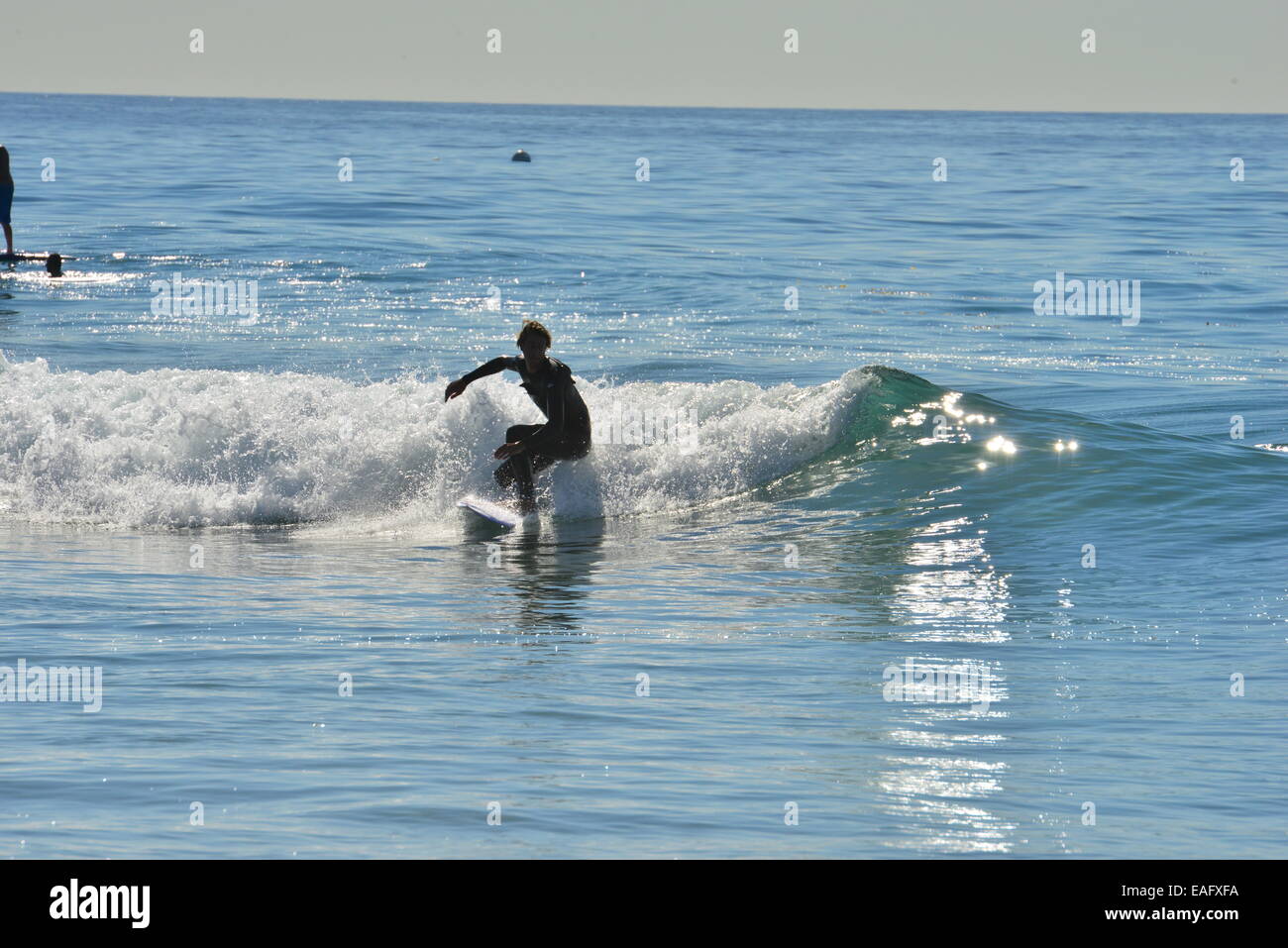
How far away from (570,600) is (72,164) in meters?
49.2

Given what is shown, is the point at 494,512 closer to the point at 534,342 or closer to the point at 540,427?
the point at 540,427

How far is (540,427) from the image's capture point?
1230cm

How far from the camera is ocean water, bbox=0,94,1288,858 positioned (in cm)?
564

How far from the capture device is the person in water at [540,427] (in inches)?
461

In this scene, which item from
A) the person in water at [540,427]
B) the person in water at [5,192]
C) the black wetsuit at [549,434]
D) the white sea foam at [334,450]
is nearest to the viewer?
the person in water at [540,427]

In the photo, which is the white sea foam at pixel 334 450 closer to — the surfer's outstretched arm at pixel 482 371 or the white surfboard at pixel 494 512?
the white surfboard at pixel 494 512

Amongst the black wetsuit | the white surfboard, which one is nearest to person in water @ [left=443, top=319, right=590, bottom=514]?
the black wetsuit

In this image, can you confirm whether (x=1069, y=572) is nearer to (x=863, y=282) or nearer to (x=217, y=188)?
(x=863, y=282)

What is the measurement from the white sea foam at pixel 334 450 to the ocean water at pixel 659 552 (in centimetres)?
4

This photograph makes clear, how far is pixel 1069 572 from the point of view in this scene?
10.4 m

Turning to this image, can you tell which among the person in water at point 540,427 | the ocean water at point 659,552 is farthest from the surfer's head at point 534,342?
the ocean water at point 659,552

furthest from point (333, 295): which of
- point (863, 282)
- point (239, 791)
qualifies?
point (239, 791)

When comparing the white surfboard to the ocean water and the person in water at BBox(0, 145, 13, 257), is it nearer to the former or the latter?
the ocean water

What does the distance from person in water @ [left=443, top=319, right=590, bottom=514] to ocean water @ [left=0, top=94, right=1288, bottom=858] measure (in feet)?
1.83
